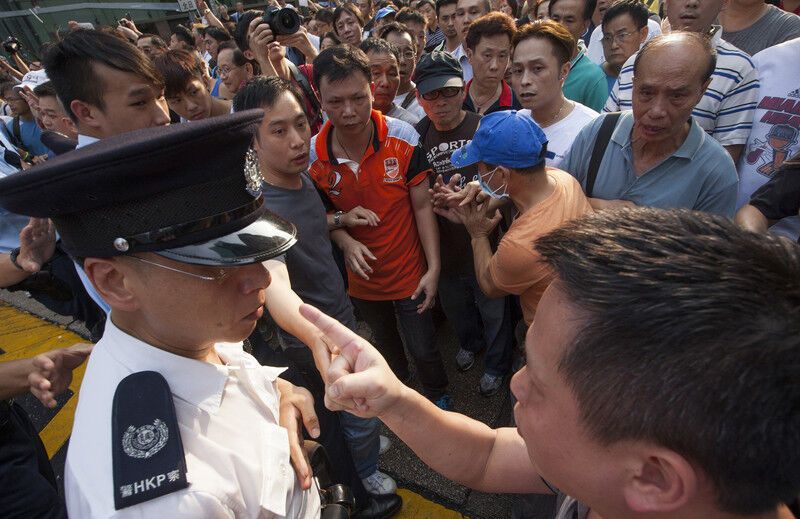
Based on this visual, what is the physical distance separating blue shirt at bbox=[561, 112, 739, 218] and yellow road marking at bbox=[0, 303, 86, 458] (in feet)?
14.4

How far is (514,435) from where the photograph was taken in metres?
1.39

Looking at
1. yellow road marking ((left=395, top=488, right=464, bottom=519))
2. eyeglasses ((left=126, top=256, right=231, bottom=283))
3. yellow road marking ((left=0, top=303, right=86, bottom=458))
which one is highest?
eyeglasses ((left=126, top=256, right=231, bottom=283))

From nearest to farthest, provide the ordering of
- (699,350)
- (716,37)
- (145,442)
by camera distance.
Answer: (699,350) → (145,442) → (716,37)

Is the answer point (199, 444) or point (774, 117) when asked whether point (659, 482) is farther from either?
point (774, 117)

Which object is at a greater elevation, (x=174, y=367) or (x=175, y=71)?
(x=175, y=71)

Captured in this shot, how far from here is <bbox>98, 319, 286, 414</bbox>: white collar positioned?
1081 millimetres

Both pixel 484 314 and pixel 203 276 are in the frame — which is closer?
pixel 203 276

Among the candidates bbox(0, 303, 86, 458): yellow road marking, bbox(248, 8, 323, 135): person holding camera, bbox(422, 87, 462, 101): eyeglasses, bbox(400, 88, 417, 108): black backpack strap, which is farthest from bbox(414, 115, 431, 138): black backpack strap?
bbox(0, 303, 86, 458): yellow road marking

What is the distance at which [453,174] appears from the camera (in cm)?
280

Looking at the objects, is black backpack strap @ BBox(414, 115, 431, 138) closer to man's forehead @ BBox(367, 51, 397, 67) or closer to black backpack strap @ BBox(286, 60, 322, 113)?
man's forehead @ BBox(367, 51, 397, 67)

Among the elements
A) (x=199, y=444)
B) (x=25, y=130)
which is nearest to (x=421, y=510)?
(x=199, y=444)

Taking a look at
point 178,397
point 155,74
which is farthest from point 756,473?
point 155,74

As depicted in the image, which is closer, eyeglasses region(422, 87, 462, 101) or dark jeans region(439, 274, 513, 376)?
eyeglasses region(422, 87, 462, 101)

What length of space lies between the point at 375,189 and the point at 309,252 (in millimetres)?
614
